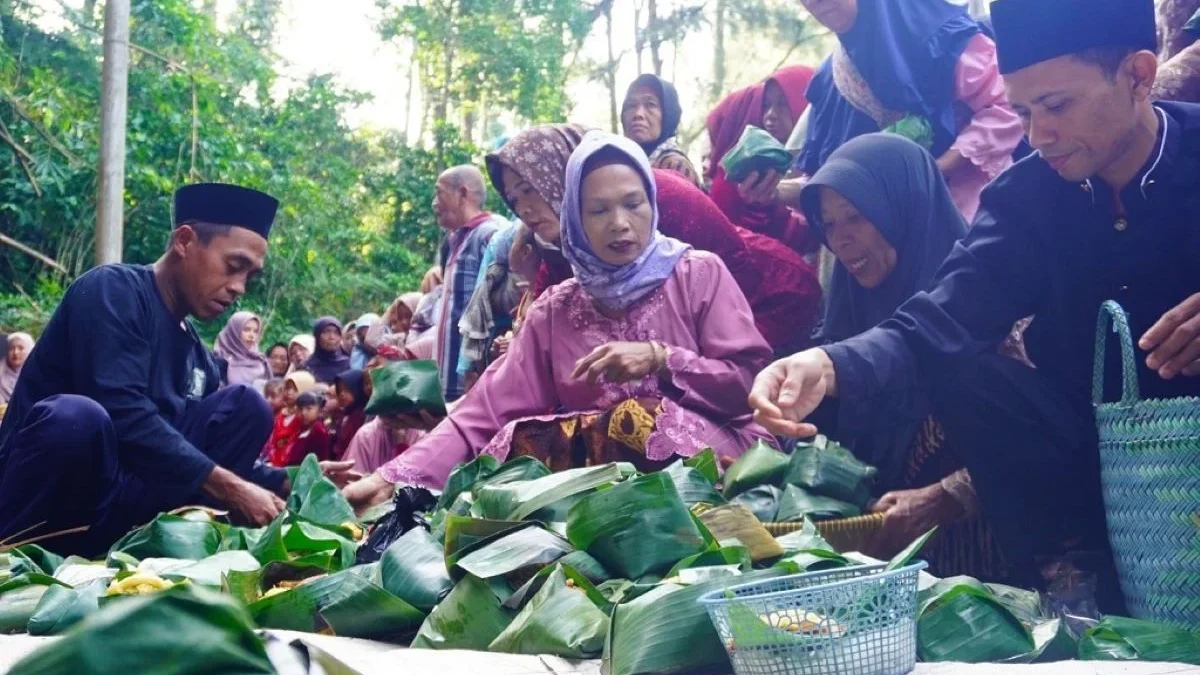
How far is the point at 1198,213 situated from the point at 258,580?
2.06 m

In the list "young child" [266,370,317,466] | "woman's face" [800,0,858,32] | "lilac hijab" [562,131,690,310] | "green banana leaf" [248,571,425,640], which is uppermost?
"woman's face" [800,0,858,32]

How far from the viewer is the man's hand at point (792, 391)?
7.47ft

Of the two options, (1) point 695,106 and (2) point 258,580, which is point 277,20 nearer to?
(1) point 695,106

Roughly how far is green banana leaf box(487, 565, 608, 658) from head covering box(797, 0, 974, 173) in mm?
2747

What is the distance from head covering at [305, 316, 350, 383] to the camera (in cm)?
1019

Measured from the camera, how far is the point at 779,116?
5344mm

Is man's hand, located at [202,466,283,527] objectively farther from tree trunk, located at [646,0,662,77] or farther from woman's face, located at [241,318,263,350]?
tree trunk, located at [646,0,662,77]

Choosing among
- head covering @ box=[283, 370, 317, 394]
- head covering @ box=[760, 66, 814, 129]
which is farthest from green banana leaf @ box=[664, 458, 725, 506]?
head covering @ box=[283, 370, 317, 394]

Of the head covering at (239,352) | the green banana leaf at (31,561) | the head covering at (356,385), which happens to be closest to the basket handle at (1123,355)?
the green banana leaf at (31,561)

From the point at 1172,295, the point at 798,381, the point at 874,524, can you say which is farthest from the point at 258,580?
the point at 1172,295

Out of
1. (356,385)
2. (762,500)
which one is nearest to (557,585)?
(762,500)

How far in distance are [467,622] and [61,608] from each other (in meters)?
0.86

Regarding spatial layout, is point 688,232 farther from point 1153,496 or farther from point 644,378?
point 1153,496

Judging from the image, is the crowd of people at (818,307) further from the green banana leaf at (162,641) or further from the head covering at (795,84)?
the green banana leaf at (162,641)
